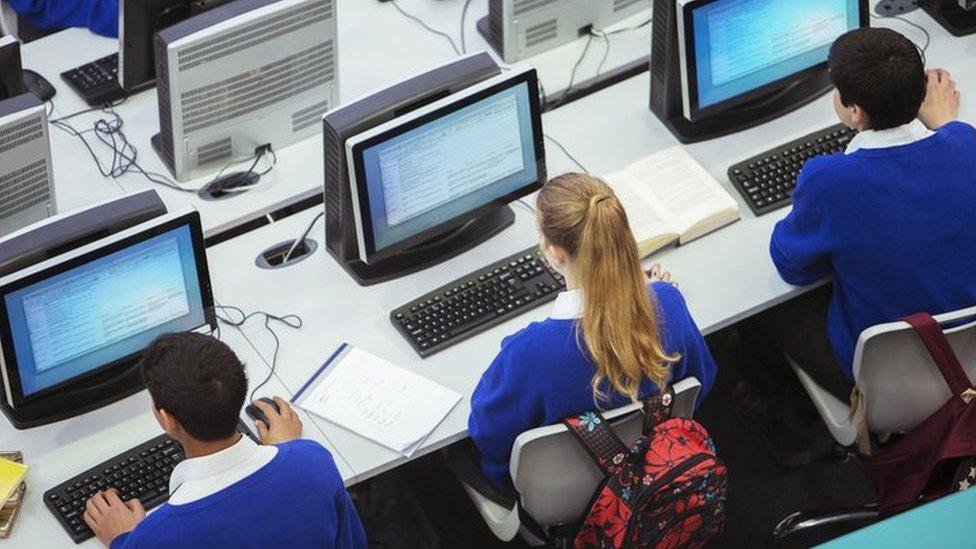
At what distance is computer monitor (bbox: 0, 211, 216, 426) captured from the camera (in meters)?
3.04

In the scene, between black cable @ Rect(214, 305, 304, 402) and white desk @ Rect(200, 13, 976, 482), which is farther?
black cable @ Rect(214, 305, 304, 402)

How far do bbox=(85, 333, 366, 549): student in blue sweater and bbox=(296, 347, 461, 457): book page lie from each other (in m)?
0.45

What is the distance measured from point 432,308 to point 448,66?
0.58 meters

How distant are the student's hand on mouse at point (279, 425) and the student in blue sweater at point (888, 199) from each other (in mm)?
1194

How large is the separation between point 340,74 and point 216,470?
182 centimetres

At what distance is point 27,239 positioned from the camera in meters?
3.07

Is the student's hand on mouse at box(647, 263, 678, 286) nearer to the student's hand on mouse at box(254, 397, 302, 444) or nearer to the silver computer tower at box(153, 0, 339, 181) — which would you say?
the student's hand on mouse at box(254, 397, 302, 444)

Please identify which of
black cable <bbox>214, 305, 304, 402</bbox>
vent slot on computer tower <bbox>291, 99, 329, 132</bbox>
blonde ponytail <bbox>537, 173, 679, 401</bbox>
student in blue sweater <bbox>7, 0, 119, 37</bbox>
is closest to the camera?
blonde ponytail <bbox>537, 173, 679, 401</bbox>

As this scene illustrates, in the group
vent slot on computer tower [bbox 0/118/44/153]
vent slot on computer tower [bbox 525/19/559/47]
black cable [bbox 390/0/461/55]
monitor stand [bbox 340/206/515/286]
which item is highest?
vent slot on computer tower [bbox 0/118/44/153]

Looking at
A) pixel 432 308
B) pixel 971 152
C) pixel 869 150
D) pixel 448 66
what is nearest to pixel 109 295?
pixel 432 308

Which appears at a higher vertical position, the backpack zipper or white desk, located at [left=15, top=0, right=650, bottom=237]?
white desk, located at [left=15, top=0, right=650, bottom=237]

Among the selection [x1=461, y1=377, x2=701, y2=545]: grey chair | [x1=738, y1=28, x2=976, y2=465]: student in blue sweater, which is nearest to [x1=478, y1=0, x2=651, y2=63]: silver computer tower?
[x1=738, y1=28, x2=976, y2=465]: student in blue sweater

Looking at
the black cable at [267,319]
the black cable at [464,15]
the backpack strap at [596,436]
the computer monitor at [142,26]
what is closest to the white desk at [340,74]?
the black cable at [464,15]

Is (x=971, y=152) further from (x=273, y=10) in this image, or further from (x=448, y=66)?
(x=273, y=10)
